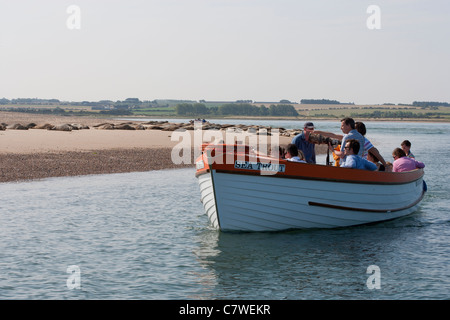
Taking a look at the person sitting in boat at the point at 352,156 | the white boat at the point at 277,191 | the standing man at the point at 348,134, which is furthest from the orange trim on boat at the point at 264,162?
the standing man at the point at 348,134

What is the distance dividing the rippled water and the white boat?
1.24ft

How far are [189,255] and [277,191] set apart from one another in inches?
105

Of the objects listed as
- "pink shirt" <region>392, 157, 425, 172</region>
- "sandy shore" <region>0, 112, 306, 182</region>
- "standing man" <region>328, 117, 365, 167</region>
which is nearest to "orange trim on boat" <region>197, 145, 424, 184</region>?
"standing man" <region>328, 117, 365, 167</region>

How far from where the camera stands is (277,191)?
519 inches

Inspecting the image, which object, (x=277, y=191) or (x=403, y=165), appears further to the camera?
(x=403, y=165)

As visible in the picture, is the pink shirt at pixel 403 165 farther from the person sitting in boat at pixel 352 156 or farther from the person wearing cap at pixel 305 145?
the person wearing cap at pixel 305 145

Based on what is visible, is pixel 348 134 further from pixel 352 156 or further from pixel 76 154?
pixel 76 154

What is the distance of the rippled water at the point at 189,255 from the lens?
976 centimetres

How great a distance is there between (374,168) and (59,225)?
28.1 feet

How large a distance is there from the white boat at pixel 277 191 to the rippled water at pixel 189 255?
1.24ft

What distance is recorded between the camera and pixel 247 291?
9.70 metres

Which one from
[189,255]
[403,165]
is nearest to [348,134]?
[403,165]

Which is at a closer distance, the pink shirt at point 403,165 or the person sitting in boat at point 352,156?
the person sitting in boat at point 352,156
